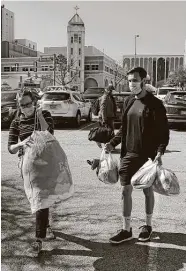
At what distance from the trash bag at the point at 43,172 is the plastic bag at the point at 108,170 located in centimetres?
64

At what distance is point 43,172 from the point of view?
12.1 feet

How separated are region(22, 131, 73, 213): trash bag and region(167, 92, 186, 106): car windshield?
10.5 metres

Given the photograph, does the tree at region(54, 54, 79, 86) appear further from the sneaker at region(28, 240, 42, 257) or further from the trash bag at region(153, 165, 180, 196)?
the sneaker at region(28, 240, 42, 257)

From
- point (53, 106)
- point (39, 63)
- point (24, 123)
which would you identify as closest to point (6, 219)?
point (24, 123)

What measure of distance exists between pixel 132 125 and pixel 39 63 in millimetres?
78882

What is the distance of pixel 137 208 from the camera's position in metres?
5.20

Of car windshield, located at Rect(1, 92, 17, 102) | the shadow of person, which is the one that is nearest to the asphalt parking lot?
the shadow of person

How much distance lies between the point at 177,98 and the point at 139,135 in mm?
10841

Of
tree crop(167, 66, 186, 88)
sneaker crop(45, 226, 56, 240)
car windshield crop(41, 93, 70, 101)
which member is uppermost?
tree crop(167, 66, 186, 88)

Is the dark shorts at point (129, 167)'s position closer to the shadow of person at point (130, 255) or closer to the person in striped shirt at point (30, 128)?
the shadow of person at point (130, 255)

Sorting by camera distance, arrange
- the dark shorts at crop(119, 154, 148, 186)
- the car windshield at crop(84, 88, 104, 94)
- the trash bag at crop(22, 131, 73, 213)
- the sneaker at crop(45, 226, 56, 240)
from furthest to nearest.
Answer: the car windshield at crop(84, 88, 104, 94) → the sneaker at crop(45, 226, 56, 240) → the dark shorts at crop(119, 154, 148, 186) → the trash bag at crop(22, 131, 73, 213)

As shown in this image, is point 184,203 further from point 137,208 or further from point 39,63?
point 39,63

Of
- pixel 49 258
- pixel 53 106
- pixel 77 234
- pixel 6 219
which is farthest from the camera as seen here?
pixel 53 106

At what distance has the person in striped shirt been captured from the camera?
376cm
